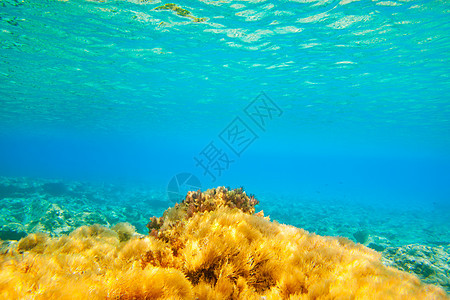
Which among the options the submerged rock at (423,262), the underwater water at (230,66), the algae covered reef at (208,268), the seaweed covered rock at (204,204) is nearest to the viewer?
the algae covered reef at (208,268)

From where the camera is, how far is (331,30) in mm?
12844

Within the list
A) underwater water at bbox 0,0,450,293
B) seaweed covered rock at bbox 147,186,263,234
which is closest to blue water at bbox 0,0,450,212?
underwater water at bbox 0,0,450,293

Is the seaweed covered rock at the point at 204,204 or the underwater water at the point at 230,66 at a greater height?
the underwater water at the point at 230,66

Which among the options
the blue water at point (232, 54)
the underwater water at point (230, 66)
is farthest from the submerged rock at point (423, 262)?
the blue water at point (232, 54)

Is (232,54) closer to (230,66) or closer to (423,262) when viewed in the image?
(230,66)

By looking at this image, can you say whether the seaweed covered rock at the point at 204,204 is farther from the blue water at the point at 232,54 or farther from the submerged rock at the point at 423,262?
the blue water at the point at 232,54

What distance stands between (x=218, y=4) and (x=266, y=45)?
4759 mm

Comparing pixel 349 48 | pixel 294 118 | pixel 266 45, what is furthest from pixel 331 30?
pixel 294 118

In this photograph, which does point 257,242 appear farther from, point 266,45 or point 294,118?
point 294,118

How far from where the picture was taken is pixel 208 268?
267 centimetres

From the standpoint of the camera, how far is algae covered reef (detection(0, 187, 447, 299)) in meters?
2.07

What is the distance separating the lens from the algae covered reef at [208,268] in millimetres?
2066

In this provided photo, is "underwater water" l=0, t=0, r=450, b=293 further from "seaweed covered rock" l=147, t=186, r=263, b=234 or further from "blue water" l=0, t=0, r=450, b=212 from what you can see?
"seaweed covered rock" l=147, t=186, r=263, b=234

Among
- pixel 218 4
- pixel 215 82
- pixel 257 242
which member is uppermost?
pixel 218 4
